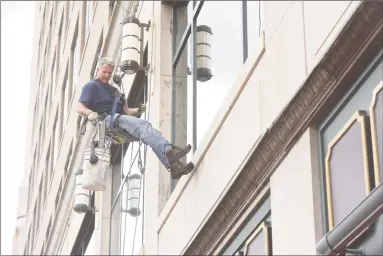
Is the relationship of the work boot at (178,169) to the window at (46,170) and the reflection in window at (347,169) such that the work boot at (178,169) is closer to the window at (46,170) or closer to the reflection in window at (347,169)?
the reflection in window at (347,169)

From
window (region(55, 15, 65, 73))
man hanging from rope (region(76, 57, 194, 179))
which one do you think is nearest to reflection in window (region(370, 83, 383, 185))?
man hanging from rope (region(76, 57, 194, 179))

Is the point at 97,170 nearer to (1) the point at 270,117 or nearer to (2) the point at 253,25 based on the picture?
(2) the point at 253,25

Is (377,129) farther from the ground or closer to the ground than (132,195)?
closer to the ground

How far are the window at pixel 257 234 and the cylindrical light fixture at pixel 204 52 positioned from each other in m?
3.56

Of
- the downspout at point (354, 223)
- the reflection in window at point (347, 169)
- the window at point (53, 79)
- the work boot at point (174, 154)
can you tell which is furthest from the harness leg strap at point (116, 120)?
the window at point (53, 79)

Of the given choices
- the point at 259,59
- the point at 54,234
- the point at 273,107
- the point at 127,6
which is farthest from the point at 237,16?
the point at 54,234

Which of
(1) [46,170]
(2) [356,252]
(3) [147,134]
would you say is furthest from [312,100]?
(1) [46,170]

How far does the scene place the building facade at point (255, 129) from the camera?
992 cm

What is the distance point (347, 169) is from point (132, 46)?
978cm

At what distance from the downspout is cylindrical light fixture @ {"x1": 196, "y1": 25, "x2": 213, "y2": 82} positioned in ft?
22.8

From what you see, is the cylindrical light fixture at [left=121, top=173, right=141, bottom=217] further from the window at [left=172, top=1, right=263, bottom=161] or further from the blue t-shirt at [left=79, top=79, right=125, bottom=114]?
the blue t-shirt at [left=79, top=79, right=125, bottom=114]

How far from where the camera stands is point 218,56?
15672 mm

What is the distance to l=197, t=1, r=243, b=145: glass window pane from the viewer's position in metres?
14.6

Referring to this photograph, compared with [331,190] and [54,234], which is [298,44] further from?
[54,234]
